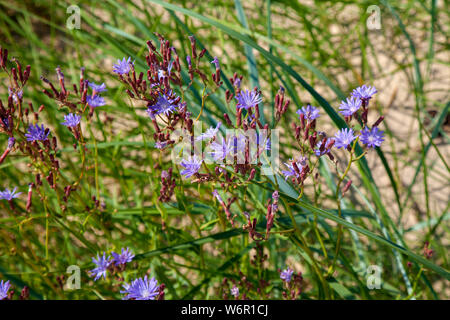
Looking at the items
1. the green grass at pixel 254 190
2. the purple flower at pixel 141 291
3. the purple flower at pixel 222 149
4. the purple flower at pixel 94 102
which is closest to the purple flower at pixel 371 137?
the green grass at pixel 254 190

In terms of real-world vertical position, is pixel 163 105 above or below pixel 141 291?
above

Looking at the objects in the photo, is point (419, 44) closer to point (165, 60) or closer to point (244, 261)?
point (244, 261)

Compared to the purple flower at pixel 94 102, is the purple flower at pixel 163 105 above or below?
below

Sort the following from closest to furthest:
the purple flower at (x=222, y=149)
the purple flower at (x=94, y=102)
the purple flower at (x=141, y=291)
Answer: the purple flower at (x=222, y=149) → the purple flower at (x=141, y=291) → the purple flower at (x=94, y=102)

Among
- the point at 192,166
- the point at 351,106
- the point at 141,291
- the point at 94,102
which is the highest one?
the point at 94,102

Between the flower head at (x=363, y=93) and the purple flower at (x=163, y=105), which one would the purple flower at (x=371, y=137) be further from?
the purple flower at (x=163, y=105)

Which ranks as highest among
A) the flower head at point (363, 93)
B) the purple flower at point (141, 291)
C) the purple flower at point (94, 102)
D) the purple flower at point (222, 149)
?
the purple flower at point (94, 102)

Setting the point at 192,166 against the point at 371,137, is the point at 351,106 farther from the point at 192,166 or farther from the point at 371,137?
the point at 192,166

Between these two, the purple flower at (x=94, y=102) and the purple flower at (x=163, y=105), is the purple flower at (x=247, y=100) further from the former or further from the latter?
the purple flower at (x=94, y=102)

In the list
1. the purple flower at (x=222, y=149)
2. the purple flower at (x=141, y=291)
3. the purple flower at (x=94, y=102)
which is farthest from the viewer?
the purple flower at (x=94, y=102)

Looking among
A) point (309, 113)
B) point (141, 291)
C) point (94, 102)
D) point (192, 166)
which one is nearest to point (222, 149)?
point (192, 166)

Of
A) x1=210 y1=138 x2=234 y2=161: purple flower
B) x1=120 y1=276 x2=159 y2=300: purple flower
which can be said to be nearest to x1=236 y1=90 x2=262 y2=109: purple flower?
x1=210 y1=138 x2=234 y2=161: purple flower

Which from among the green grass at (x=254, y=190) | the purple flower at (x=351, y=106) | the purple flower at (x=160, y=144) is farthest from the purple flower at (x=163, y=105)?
the purple flower at (x=351, y=106)

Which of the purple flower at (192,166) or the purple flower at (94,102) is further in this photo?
the purple flower at (94,102)
